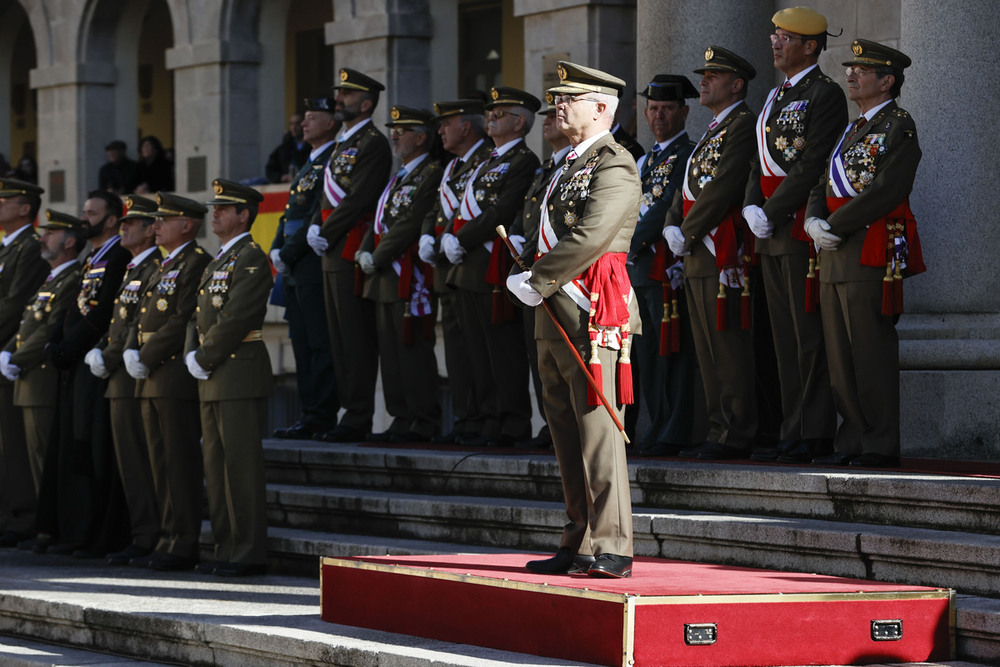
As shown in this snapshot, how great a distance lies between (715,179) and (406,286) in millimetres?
2354

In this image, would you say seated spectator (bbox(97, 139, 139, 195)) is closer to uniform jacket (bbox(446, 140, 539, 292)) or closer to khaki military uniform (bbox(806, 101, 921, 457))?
uniform jacket (bbox(446, 140, 539, 292))

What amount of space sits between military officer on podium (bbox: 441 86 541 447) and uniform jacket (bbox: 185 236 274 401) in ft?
4.09

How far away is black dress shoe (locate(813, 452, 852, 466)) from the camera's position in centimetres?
789

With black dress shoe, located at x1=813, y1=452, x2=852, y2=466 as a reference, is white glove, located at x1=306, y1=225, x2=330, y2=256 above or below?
above

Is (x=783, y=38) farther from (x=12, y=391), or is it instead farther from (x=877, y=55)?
(x=12, y=391)

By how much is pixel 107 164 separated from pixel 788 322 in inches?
420

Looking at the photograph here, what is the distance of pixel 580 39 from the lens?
497 inches

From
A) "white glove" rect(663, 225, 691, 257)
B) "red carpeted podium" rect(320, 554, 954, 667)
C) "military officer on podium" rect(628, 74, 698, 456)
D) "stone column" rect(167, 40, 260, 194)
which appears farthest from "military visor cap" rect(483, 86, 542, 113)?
"stone column" rect(167, 40, 260, 194)

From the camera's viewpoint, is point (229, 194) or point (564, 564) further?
point (229, 194)

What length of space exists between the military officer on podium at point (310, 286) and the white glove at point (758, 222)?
11.2 ft

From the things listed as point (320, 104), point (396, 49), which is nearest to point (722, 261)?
point (320, 104)

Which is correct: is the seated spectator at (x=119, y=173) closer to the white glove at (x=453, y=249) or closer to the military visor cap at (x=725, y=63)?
the white glove at (x=453, y=249)

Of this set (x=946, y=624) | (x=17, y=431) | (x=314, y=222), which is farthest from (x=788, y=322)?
(x=17, y=431)

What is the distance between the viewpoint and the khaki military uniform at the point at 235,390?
8898 mm
